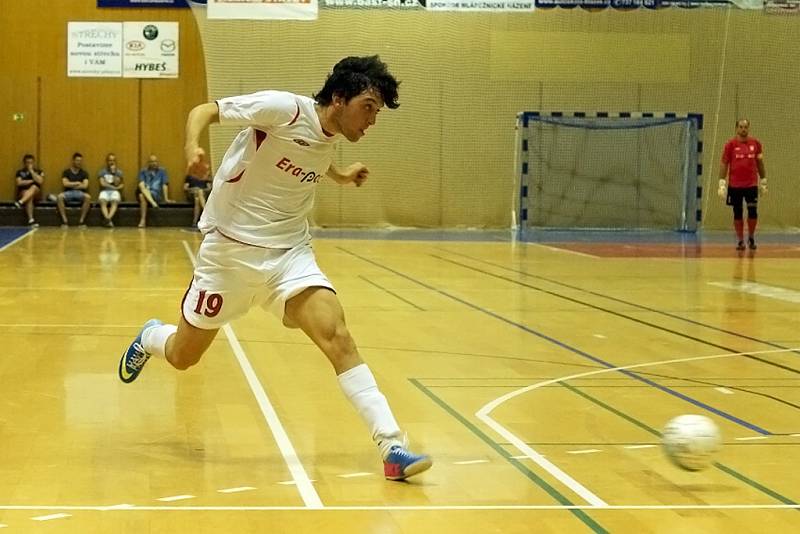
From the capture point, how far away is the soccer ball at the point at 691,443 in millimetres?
5207

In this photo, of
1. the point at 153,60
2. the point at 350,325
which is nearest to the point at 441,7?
the point at 153,60

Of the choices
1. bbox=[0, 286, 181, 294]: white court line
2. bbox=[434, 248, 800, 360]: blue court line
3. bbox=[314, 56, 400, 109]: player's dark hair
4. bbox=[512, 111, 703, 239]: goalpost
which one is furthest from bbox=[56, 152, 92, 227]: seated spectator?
bbox=[314, 56, 400, 109]: player's dark hair

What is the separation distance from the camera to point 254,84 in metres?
26.4

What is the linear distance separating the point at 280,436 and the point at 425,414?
3.09ft

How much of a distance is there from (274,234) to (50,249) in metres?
14.2

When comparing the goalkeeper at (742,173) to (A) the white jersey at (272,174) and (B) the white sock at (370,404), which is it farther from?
(B) the white sock at (370,404)

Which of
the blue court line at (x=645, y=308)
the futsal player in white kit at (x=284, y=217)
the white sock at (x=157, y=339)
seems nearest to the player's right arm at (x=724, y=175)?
the blue court line at (x=645, y=308)

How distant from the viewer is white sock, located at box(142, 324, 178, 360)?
20.8 feet

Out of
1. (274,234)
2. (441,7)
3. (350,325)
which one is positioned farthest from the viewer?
(441,7)

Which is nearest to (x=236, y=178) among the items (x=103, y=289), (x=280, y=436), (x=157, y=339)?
(x=157, y=339)

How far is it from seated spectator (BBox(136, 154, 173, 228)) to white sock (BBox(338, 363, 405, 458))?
2144 cm

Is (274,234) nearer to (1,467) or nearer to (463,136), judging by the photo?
(1,467)

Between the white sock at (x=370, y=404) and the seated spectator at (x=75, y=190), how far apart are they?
2153cm

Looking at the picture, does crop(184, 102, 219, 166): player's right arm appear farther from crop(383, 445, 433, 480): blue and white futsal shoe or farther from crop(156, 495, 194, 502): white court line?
crop(383, 445, 433, 480): blue and white futsal shoe
